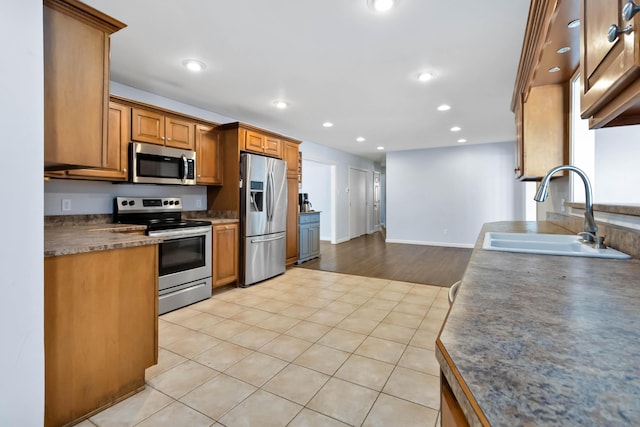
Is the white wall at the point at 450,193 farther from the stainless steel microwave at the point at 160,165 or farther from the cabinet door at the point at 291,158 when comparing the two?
the stainless steel microwave at the point at 160,165

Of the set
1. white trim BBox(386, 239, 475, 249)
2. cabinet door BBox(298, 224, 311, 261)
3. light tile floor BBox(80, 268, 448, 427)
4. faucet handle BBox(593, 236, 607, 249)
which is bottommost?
light tile floor BBox(80, 268, 448, 427)

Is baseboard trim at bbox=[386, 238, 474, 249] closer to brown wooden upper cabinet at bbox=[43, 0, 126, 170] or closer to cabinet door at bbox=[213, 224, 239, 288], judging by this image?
cabinet door at bbox=[213, 224, 239, 288]

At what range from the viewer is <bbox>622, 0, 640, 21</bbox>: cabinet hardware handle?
24.7 inches

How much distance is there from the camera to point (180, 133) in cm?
348

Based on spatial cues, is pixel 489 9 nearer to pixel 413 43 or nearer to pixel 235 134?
pixel 413 43

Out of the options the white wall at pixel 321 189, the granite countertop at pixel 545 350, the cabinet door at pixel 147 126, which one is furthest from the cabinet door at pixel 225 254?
the white wall at pixel 321 189

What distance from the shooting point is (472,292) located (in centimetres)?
85

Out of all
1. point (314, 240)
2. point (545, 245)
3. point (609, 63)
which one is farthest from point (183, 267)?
point (609, 63)

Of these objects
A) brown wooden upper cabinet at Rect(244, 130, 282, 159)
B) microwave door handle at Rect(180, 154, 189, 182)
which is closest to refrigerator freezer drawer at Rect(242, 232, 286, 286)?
microwave door handle at Rect(180, 154, 189, 182)

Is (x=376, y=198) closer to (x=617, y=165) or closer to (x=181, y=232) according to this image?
(x=181, y=232)

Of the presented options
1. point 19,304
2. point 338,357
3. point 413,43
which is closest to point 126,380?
point 19,304

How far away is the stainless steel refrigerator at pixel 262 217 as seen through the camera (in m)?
3.81

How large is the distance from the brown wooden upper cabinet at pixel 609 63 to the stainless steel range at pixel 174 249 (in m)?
3.09

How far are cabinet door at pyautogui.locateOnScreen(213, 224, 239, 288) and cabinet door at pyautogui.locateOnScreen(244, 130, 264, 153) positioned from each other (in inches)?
40.7
